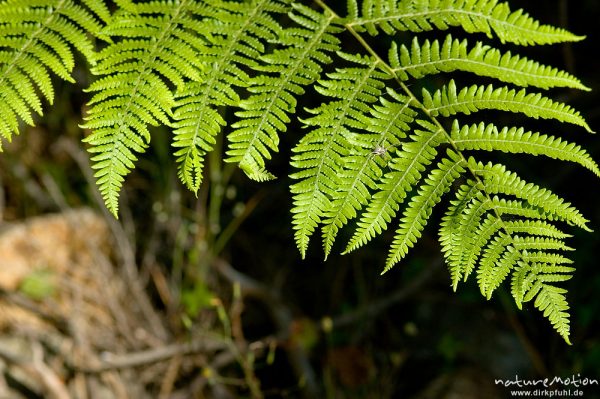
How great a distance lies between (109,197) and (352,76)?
72 cm

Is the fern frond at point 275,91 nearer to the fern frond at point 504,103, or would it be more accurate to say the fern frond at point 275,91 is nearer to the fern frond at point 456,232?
the fern frond at point 504,103

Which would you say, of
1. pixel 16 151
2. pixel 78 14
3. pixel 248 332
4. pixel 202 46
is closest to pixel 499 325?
pixel 248 332

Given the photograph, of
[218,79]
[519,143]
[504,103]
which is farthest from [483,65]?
[218,79]

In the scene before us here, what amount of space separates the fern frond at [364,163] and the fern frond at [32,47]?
764 millimetres

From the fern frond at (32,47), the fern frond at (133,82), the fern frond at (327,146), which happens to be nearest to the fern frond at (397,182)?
the fern frond at (327,146)

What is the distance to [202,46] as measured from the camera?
155 cm

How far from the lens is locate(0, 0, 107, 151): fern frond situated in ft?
4.97

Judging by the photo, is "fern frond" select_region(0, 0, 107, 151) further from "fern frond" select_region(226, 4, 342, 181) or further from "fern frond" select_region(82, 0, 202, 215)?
"fern frond" select_region(226, 4, 342, 181)

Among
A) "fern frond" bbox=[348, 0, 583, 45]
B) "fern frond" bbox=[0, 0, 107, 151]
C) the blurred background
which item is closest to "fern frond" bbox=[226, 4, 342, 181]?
"fern frond" bbox=[348, 0, 583, 45]

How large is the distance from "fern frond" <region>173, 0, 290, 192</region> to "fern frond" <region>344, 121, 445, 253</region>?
0.29m

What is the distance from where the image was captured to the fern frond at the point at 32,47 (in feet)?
4.97

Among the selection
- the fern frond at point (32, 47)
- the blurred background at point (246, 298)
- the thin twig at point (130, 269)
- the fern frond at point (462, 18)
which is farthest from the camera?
the thin twig at point (130, 269)

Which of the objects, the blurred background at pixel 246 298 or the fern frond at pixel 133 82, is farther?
the blurred background at pixel 246 298

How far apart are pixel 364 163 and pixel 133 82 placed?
65 cm
